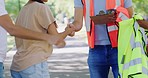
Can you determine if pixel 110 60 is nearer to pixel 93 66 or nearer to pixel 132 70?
pixel 93 66

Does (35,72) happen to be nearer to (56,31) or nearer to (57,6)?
(56,31)

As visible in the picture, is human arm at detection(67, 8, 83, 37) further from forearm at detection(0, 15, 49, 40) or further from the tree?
the tree

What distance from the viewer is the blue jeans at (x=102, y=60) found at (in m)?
3.99

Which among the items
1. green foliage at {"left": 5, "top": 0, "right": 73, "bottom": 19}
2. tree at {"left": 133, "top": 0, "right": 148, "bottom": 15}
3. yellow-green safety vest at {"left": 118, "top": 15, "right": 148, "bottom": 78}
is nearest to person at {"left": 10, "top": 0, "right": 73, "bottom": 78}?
yellow-green safety vest at {"left": 118, "top": 15, "right": 148, "bottom": 78}

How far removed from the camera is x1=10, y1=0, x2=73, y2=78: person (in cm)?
388

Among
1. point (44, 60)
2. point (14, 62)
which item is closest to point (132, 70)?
point (44, 60)

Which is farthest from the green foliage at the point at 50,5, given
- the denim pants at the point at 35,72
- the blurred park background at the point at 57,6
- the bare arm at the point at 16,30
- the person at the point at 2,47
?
the bare arm at the point at 16,30

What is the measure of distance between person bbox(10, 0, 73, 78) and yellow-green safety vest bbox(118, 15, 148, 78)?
644 millimetres

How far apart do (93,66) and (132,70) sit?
77 cm

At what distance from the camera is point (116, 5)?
388cm

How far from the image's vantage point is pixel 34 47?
392 cm

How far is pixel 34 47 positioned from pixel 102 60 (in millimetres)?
689

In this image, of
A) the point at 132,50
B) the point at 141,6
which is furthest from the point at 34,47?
the point at 141,6

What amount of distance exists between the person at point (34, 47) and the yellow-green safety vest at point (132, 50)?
2.11 ft
